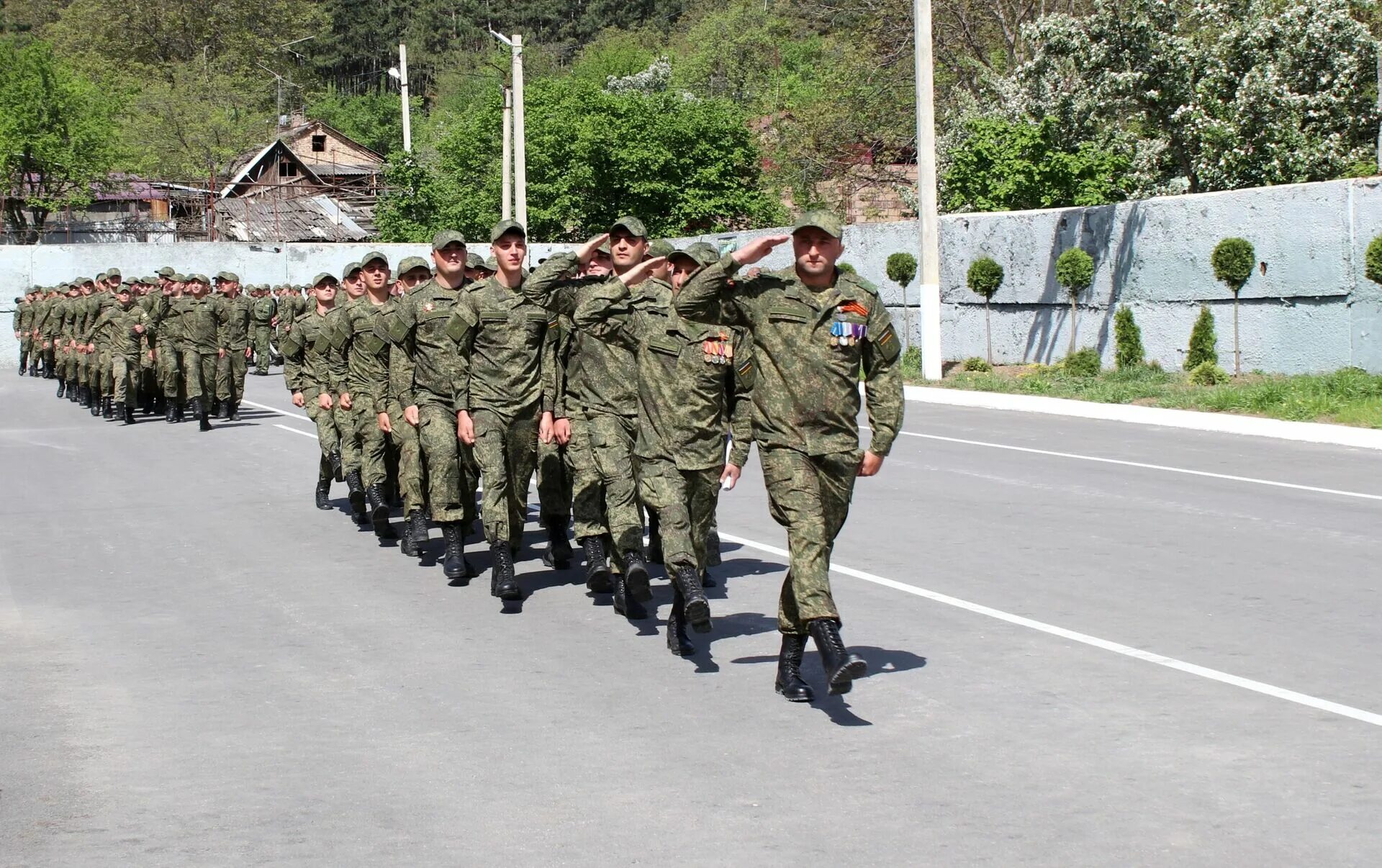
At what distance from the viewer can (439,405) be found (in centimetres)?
995

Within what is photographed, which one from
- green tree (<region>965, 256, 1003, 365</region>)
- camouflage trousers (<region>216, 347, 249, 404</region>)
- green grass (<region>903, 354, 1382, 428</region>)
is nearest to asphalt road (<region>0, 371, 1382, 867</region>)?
green grass (<region>903, 354, 1382, 428</region>)

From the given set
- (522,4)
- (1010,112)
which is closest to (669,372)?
(1010,112)

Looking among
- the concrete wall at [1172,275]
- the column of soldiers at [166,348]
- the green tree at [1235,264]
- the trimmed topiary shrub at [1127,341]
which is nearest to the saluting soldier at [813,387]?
the column of soldiers at [166,348]

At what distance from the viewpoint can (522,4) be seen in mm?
116250

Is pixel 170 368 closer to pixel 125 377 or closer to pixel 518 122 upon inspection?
pixel 125 377

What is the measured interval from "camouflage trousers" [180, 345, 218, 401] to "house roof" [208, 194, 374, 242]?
117 feet

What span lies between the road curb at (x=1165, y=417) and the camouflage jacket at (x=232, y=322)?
32.5ft

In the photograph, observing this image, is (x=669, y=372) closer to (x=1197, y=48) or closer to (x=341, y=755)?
(x=341, y=755)

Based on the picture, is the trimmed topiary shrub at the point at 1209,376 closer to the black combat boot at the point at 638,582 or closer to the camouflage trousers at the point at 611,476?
the camouflage trousers at the point at 611,476

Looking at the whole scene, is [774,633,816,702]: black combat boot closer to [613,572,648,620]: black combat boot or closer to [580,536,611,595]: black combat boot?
[613,572,648,620]: black combat boot

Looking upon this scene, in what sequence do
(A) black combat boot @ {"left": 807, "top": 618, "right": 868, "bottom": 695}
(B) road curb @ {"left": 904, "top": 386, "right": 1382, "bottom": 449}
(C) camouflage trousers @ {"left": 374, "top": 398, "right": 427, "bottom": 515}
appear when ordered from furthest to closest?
(B) road curb @ {"left": 904, "top": 386, "right": 1382, "bottom": 449} < (C) camouflage trousers @ {"left": 374, "top": 398, "right": 427, "bottom": 515} < (A) black combat boot @ {"left": 807, "top": 618, "right": 868, "bottom": 695}

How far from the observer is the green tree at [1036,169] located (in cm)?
3150

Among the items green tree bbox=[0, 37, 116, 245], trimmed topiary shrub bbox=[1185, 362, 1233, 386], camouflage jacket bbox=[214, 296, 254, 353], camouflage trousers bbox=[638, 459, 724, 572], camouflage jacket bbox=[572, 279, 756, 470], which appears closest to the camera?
camouflage trousers bbox=[638, 459, 724, 572]

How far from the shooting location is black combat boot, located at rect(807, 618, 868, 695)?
630 centimetres
